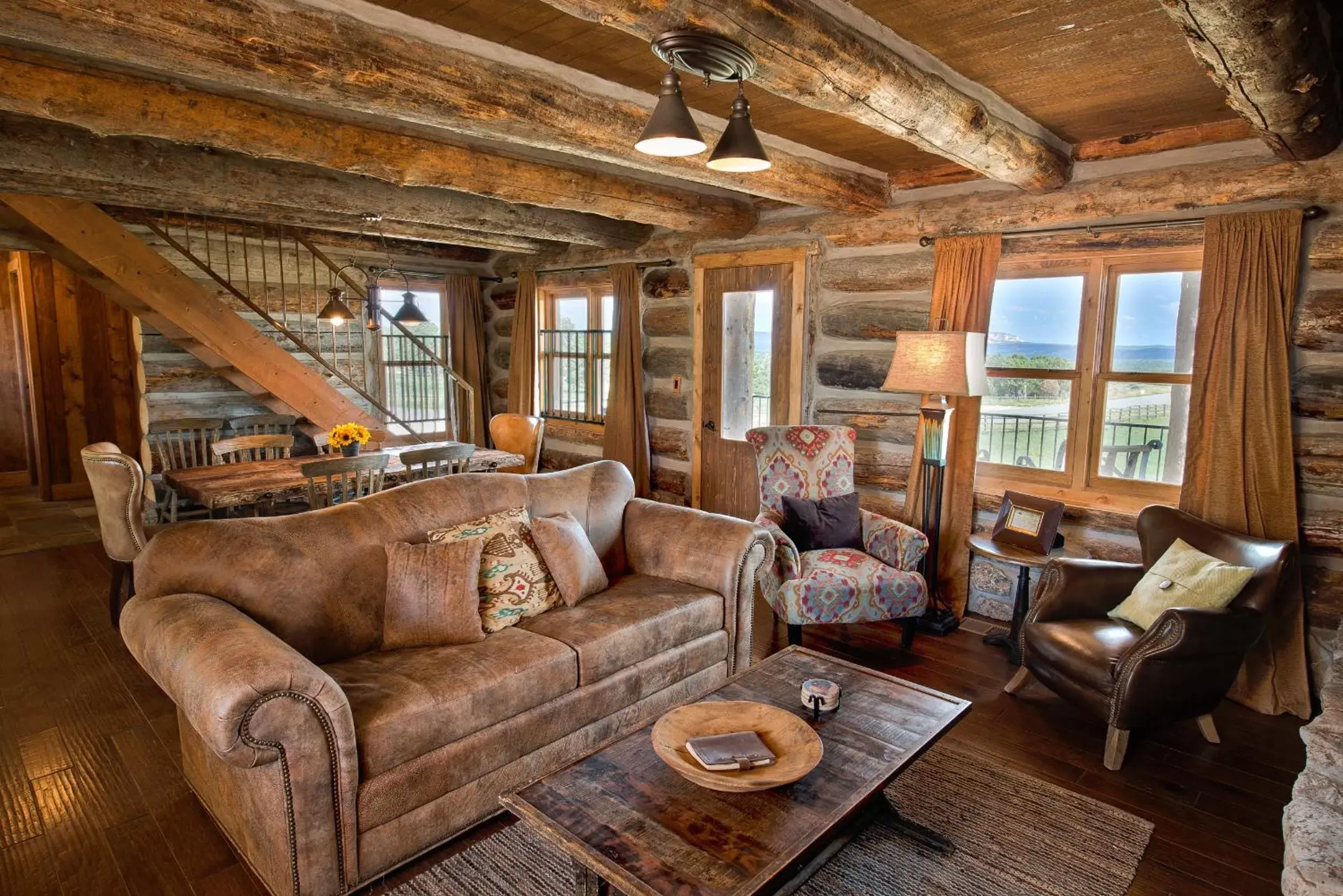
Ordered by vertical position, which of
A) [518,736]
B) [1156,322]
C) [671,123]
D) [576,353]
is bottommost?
[518,736]

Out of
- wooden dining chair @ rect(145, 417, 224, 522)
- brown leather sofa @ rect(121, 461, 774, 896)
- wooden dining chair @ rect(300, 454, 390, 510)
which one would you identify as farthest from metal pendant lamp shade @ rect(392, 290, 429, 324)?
brown leather sofa @ rect(121, 461, 774, 896)

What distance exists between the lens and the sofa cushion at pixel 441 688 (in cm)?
207

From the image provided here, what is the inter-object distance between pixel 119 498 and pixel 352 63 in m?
2.43

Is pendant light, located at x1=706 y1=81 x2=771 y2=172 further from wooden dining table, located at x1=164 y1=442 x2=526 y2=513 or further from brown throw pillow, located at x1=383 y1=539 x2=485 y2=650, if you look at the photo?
wooden dining table, located at x1=164 y1=442 x2=526 y2=513

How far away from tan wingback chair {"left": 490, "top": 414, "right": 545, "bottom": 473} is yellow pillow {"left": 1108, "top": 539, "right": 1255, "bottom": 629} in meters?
3.82

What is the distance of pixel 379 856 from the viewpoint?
2.08 meters

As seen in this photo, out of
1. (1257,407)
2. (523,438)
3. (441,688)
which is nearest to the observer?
(441,688)

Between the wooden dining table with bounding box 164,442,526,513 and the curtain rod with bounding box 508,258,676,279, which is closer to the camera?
the wooden dining table with bounding box 164,442,526,513

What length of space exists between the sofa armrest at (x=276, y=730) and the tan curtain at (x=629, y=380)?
4.02 m

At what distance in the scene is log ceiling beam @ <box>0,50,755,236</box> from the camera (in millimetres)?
2502

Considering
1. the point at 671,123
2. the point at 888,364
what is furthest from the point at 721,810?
the point at 888,364

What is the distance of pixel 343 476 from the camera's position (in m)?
3.96

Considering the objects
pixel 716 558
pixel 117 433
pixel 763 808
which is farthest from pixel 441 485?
pixel 117 433

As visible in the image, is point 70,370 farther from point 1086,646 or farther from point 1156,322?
point 1156,322
